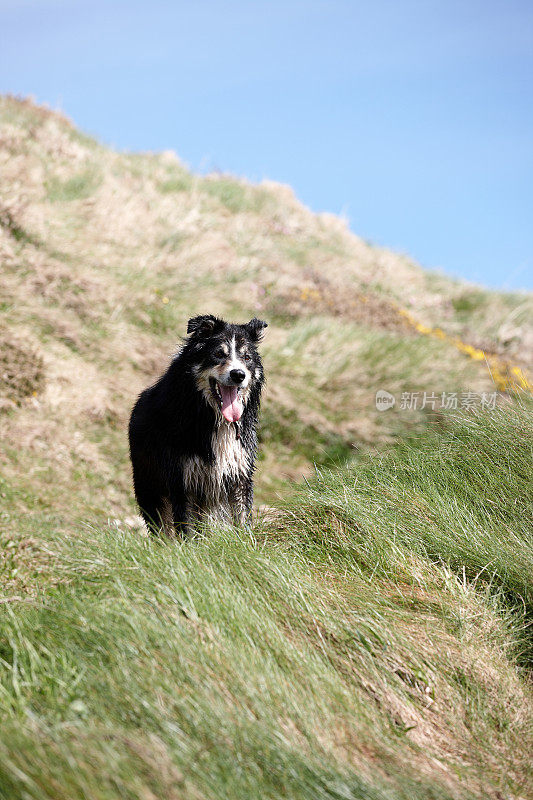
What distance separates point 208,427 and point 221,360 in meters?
0.61

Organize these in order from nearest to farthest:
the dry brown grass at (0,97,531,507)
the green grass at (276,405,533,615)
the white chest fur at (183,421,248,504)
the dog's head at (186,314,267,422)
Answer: the green grass at (276,405,533,615) < the dog's head at (186,314,267,422) < the white chest fur at (183,421,248,504) < the dry brown grass at (0,97,531,507)

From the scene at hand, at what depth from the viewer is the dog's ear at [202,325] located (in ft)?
18.0

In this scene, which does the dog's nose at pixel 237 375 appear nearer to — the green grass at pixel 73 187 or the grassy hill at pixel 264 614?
the grassy hill at pixel 264 614

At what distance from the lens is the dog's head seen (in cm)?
539

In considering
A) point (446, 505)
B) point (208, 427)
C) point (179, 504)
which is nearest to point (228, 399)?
point (208, 427)

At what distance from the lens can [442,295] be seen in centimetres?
2055

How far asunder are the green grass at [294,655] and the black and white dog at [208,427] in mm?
806

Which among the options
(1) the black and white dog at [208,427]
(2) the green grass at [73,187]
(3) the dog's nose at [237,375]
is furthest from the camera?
(2) the green grass at [73,187]

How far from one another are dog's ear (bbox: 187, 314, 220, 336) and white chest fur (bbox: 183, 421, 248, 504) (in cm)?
73

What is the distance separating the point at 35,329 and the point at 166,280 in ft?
11.8

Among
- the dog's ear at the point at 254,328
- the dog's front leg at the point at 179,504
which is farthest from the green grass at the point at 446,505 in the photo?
the dog's ear at the point at 254,328

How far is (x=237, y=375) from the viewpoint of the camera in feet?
17.2

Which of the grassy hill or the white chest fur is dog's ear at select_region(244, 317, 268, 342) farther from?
the grassy hill

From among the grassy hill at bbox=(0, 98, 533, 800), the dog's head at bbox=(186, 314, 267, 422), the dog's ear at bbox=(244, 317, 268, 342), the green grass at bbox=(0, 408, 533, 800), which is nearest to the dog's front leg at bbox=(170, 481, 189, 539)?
the grassy hill at bbox=(0, 98, 533, 800)
